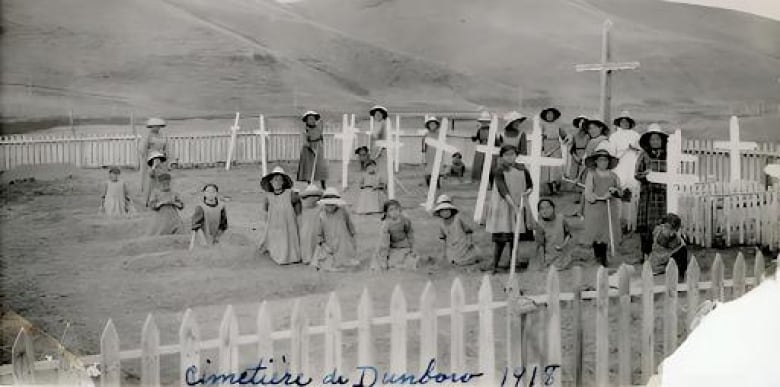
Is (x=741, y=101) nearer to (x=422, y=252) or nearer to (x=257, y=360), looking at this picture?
(x=422, y=252)

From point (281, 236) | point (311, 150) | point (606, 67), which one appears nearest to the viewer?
point (281, 236)

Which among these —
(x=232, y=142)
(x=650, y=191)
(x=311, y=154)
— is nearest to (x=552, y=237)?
(x=650, y=191)

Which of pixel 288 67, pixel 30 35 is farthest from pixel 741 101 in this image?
pixel 30 35

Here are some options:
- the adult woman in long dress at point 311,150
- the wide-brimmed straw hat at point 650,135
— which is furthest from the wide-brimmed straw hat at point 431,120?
the wide-brimmed straw hat at point 650,135

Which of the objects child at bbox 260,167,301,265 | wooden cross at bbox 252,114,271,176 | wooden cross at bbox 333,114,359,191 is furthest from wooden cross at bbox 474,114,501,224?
wooden cross at bbox 252,114,271,176

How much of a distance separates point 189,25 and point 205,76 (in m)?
0.26

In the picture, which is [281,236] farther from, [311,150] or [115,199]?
[115,199]

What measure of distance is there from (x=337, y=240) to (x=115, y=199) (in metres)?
1.08

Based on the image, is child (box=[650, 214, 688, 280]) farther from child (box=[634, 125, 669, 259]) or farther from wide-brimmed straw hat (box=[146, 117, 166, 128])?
wide-brimmed straw hat (box=[146, 117, 166, 128])

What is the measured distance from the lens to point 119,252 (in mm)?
3783

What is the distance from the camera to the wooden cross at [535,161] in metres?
4.32

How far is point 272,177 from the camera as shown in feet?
13.4

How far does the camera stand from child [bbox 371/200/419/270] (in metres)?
4.11

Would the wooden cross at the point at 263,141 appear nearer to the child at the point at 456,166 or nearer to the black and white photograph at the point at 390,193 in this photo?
the black and white photograph at the point at 390,193
